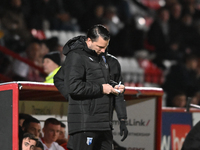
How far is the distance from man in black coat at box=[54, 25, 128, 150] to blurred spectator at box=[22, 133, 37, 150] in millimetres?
1064

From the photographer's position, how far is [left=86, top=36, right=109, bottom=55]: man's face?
3775 mm

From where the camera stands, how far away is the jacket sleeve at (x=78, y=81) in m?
3.66

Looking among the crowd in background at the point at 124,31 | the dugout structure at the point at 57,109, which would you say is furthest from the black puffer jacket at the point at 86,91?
the crowd in background at the point at 124,31

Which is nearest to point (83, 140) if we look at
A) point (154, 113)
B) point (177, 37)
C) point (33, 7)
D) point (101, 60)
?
point (101, 60)

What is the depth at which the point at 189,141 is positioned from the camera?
4.26m

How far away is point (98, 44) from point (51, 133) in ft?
6.55

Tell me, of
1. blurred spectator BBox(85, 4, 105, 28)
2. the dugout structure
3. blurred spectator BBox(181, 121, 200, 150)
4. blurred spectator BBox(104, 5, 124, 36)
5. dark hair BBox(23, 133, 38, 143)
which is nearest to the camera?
blurred spectator BBox(181, 121, 200, 150)

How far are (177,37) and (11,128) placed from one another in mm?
9483

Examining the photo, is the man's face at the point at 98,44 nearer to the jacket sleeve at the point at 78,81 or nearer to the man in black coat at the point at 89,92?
the man in black coat at the point at 89,92

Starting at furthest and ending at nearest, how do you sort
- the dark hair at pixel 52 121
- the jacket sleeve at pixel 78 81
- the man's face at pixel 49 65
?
the man's face at pixel 49 65, the dark hair at pixel 52 121, the jacket sleeve at pixel 78 81

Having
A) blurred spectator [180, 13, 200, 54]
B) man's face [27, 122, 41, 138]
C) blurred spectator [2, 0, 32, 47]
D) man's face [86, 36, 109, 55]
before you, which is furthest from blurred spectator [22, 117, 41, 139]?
blurred spectator [180, 13, 200, 54]

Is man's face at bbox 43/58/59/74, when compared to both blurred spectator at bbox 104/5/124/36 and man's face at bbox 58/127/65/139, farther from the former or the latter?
blurred spectator at bbox 104/5/124/36

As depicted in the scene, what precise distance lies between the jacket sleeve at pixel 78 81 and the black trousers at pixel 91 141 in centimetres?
35

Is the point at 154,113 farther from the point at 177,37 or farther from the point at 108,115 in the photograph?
the point at 177,37
